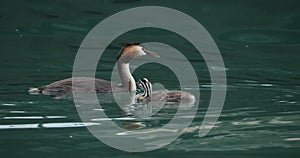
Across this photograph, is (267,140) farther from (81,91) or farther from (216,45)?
(216,45)

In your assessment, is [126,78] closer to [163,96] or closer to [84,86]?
[84,86]

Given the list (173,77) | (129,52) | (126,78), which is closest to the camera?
(126,78)

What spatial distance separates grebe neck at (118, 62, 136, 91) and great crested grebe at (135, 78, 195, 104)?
768 millimetres

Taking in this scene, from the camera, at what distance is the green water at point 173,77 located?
24.5ft

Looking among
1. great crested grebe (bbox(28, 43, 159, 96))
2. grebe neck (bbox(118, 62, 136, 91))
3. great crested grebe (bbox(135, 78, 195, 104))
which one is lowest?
great crested grebe (bbox(135, 78, 195, 104))

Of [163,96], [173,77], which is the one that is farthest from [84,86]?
[173,77]

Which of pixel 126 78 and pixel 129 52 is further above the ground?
pixel 129 52

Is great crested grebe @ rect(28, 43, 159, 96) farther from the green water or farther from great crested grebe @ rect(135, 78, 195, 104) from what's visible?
great crested grebe @ rect(135, 78, 195, 104)

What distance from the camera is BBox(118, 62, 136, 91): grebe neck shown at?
11.4m

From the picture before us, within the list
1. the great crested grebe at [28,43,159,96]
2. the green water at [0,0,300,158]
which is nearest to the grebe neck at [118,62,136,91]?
the great crested grebe at [28,43,159,96]

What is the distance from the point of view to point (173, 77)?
12344 millimetres

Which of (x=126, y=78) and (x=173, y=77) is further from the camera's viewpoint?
(x=173, y=77)

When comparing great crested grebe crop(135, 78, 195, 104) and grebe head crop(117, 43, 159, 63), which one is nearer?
great crested grebe crop(135, 78, 195, 104)

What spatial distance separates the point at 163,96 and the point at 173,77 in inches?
90.7
